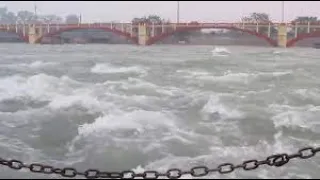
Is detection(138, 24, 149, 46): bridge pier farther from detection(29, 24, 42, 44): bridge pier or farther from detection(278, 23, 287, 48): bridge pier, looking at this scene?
detection(278, 23, 287, 48): bridge pier

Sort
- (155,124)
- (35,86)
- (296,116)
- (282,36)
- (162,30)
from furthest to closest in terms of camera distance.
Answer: (162,30)
(282,36)
(35,86)
(296,116)
(155,124)

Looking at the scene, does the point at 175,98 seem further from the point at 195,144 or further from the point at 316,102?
the point at 195,144

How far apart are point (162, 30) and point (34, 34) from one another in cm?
1786

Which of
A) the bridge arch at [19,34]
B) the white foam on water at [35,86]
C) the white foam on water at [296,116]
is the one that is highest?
the bridge arch at [19,34]

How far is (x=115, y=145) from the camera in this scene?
10258mm

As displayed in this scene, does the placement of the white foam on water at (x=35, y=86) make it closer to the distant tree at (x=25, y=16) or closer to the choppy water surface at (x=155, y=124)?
the choppy water surface at (x=155, y=124)

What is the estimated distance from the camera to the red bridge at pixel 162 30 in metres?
60.8

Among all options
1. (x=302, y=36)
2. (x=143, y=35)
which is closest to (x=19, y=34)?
(x=143, y=35)

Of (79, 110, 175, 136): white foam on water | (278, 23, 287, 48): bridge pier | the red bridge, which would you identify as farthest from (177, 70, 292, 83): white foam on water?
(278, 23, 287, 48): bridge pier

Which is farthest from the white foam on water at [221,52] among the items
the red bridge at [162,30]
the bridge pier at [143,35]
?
the bridge pier at [143,35]

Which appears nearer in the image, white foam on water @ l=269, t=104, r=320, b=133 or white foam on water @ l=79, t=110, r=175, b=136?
white foam on water @ l=79, t=110, r=175, b=136

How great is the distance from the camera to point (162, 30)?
225 feet

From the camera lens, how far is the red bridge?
60844mm

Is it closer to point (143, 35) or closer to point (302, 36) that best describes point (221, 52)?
point (302, 36)
